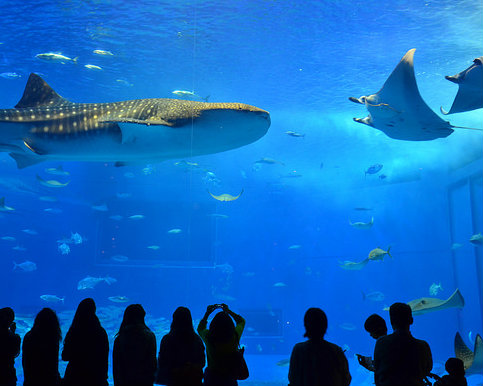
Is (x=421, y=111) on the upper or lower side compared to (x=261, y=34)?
lower

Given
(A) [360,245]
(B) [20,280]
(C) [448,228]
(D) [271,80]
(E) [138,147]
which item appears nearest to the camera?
(E) [138,147]

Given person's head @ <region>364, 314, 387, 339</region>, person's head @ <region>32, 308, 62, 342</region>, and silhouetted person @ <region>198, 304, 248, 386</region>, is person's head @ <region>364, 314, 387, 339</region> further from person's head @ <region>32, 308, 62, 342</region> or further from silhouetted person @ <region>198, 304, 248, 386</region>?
person's head @ <region>32, 308, 62, 342</region>

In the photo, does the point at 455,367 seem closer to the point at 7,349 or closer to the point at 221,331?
the point at 221,331

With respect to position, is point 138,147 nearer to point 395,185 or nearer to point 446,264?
point 446,264

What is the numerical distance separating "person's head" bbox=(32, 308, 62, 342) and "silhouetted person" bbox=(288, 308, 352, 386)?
4.76ft

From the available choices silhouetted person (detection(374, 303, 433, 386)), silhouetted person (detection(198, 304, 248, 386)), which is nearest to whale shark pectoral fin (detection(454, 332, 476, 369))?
silhouetted person (detection(374, 303, 433, 386))

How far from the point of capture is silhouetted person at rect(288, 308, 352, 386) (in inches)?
79.8

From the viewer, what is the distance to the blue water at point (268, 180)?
28.4ft

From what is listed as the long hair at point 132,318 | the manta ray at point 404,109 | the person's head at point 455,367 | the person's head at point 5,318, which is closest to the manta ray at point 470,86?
the manta ray at point 404,109

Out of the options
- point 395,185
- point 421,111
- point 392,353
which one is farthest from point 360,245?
point 392,353

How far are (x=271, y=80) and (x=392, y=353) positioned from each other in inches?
401

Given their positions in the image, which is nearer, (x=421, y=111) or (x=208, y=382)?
(x=208, y=382)

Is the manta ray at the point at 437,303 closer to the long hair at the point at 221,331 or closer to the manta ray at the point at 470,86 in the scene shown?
the manta ray at the point at 470,86

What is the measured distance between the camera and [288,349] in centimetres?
2255
